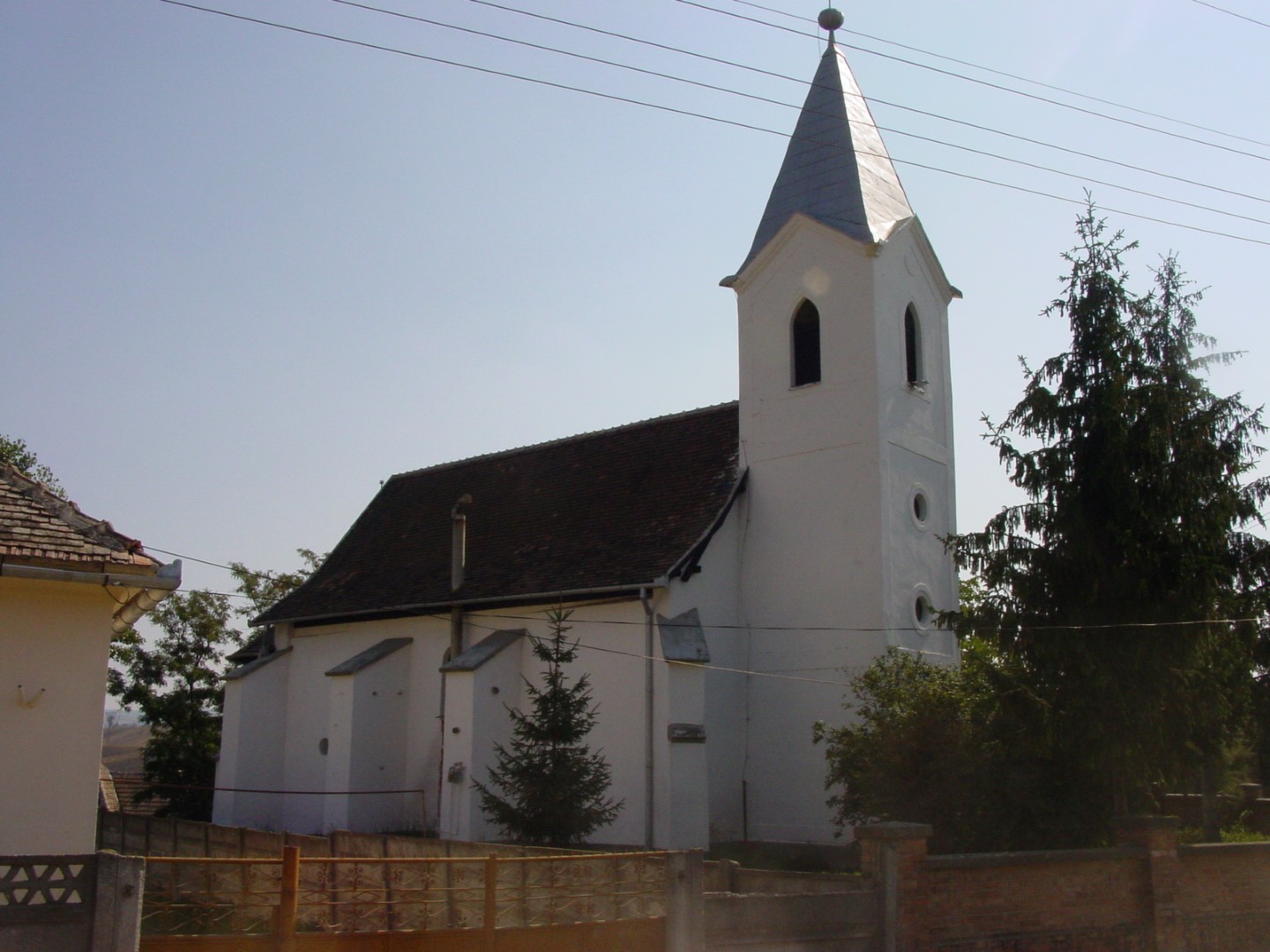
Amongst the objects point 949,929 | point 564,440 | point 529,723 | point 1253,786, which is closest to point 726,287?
point 564,440

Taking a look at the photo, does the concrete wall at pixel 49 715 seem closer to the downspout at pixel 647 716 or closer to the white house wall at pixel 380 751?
the downspout at pixel 647 716

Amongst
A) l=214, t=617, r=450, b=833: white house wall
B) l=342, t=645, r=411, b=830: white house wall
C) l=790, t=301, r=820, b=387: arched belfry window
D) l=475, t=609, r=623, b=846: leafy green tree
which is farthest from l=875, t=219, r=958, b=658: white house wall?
l=342, t=645, r=411, b=830: white house wall

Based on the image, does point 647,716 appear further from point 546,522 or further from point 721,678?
point 546,522

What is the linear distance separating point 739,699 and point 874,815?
5518 mm

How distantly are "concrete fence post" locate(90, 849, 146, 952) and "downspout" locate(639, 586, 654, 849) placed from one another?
12.6 metres

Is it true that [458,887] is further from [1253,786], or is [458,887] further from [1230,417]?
[1253,786]

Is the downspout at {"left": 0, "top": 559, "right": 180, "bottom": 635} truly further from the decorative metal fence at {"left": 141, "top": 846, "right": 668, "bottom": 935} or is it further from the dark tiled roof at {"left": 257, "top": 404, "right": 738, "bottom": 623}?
the dark tiled roof at {"left": 257, "top": 404, "right": 738, "bottom": 623}

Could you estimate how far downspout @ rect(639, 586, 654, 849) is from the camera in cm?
2020

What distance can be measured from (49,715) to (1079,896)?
10.2m

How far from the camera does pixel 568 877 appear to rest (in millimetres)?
9711

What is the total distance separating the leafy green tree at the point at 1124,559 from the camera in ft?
49.0

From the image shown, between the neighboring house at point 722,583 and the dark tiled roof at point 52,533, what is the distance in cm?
1112

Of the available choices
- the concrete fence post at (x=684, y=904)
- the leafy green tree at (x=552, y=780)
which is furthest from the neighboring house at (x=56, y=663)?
the leafy green tree at (x=552, y=780)

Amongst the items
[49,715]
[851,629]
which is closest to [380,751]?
[851,629]
